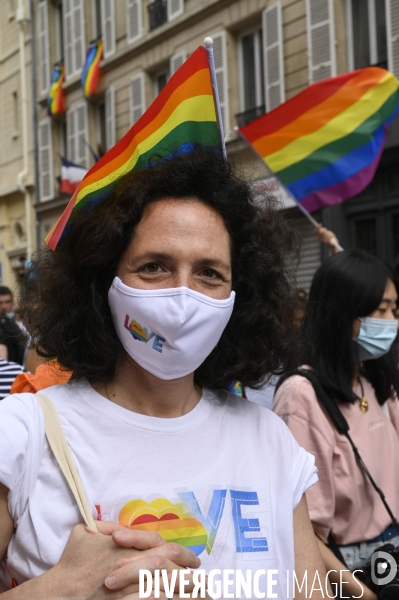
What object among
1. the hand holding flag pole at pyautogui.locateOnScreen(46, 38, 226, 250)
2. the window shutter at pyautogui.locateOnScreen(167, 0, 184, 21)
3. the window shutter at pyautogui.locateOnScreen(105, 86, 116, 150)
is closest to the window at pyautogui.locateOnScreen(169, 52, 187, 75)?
the window shutter at pyautogui.locateOnScreen(167, 0, 184, 21)

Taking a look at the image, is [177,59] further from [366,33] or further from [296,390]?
[296,390]

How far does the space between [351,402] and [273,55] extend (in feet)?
37.6

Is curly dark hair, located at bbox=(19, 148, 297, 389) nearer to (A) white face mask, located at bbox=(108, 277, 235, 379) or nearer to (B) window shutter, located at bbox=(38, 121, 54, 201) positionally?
(A) white face mask, located at bbox=(108, 277, 235, 379)

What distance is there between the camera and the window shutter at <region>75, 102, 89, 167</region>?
803 inches

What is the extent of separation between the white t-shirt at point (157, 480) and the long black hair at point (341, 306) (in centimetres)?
125

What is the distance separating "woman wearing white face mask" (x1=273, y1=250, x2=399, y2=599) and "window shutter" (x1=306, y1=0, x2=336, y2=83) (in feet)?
32.1

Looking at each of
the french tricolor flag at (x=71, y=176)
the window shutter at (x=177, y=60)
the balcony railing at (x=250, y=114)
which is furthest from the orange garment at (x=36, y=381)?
the window shutter at (x=177, y=60)

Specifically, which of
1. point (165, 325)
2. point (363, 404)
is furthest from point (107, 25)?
point (165, 325)

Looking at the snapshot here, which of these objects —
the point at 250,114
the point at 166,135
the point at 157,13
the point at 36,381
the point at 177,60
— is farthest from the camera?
the point at 157,13

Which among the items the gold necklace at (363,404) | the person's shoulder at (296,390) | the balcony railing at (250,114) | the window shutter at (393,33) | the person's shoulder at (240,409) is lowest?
the gold necklace at (363,404)

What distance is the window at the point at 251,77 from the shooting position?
14.7 metres

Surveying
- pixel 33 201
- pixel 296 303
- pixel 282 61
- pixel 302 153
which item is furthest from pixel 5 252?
pixel 296 303

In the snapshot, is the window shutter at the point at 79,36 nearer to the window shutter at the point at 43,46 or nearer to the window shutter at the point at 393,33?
the window shutter at the point at 43,46

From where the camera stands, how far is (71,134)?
21141mm
